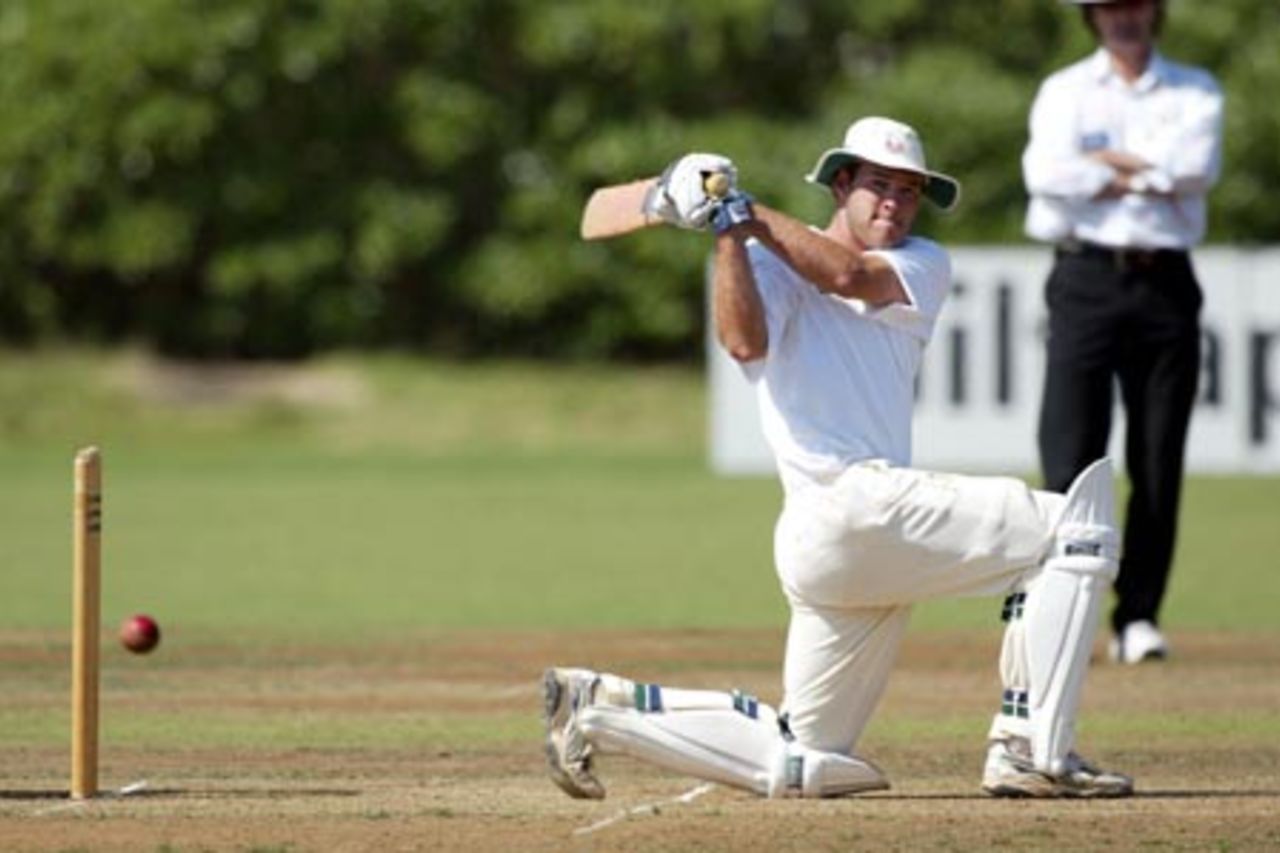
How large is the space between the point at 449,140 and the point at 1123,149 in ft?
59.1

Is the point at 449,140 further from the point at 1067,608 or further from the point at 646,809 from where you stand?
the point at 1067,608

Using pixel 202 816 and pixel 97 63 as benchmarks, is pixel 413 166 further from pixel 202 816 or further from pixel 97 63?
pixel 202 816

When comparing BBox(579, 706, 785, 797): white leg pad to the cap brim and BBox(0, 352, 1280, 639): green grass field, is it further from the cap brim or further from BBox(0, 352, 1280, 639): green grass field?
BBox(0, 352, 1280, 639): green grass field

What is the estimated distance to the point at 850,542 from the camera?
25.3 ft

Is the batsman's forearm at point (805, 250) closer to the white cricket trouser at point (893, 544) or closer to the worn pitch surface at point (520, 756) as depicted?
the white cricket trouser at point (893, 544)

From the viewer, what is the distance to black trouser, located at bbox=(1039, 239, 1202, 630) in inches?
443

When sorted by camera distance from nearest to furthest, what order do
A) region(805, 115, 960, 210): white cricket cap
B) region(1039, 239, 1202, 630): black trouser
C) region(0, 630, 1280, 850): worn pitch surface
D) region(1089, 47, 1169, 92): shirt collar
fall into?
region(0, 630, 1280, 850): worn pitch surface → region(805, 115, 960, 210): white cricket cap → region(1039, 239, 1202, 630): black trouser → region(1089, 47, 1169, 92): shirt collar

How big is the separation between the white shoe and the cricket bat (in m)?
4.14

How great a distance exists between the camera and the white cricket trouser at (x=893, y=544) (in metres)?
7.69

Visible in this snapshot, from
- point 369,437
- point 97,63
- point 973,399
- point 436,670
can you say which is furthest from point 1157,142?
point 97,63

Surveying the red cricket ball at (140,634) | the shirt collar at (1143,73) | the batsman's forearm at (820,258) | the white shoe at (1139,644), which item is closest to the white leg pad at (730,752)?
the batsman's forearm at (820,258)

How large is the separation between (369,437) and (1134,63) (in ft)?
50.0

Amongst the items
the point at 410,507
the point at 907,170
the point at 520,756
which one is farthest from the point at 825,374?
the point at 410,507

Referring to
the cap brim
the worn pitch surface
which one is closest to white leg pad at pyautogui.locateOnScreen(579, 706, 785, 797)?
the worn pitch surface
